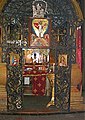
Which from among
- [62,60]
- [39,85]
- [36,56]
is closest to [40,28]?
[62,60]

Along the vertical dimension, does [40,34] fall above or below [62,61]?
above

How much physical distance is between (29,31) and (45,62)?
1.88 meters

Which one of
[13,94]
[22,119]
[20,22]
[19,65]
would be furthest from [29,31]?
[22,119]

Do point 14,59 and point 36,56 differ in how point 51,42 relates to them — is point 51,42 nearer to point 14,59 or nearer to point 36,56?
point 14,59

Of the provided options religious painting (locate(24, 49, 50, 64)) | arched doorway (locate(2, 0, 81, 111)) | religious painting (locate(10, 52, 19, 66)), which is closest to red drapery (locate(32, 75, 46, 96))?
religious painting (locate(24, 49, 50, 64))

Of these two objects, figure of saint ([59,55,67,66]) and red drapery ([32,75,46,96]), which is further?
red drapery ([32,75,46,96])

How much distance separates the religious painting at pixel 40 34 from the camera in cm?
823

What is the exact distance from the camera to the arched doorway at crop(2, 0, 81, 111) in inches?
318

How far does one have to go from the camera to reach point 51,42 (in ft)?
27.1

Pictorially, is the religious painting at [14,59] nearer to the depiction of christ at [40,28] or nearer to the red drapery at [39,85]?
the depiction of christ at [40,28]

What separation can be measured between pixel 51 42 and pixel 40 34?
1.04 ft

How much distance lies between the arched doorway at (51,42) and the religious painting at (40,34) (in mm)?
99

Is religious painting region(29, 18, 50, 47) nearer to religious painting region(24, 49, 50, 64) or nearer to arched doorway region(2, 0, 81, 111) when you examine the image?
arched doorway region(2, 0, 81, 111)

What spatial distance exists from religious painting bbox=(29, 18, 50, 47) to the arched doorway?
0.10 metres
